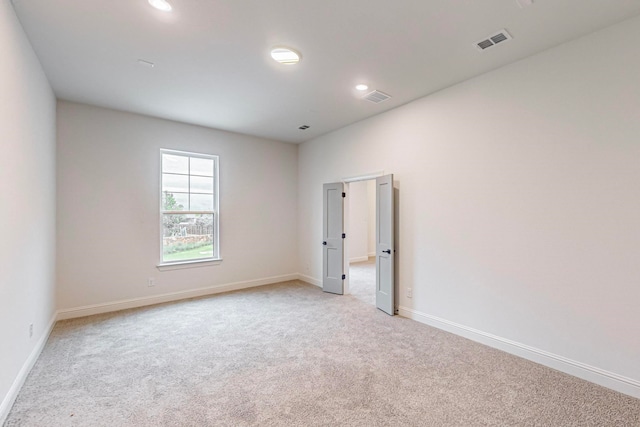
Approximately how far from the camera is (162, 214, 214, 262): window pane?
4910 millimetres

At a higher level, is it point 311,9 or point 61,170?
point 311,9

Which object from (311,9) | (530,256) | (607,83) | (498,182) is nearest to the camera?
(311,9)

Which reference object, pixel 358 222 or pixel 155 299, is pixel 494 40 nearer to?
pixel 155 299

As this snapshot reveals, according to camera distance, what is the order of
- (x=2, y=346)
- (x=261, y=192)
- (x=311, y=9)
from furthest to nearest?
(x=261, y=192), (x=311, y=9), (x=2, y=346)

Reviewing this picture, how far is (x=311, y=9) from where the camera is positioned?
7.32 feet

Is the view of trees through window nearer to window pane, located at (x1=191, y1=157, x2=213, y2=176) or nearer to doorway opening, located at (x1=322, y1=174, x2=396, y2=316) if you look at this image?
window pane, located at (x1=191, y1=157, x2=213, y2=176)

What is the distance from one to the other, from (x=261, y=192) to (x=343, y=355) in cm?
386

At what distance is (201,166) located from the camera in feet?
17.4

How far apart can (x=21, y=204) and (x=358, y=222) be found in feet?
25.0

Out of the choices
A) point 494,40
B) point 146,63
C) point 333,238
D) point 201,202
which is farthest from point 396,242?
point 146,63

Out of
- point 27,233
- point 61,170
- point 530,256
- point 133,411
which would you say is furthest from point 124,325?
point 530,256

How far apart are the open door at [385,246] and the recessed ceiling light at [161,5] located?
310cm

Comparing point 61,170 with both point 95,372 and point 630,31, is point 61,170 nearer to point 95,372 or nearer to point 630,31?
point 95,372

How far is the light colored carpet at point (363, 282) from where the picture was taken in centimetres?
511
